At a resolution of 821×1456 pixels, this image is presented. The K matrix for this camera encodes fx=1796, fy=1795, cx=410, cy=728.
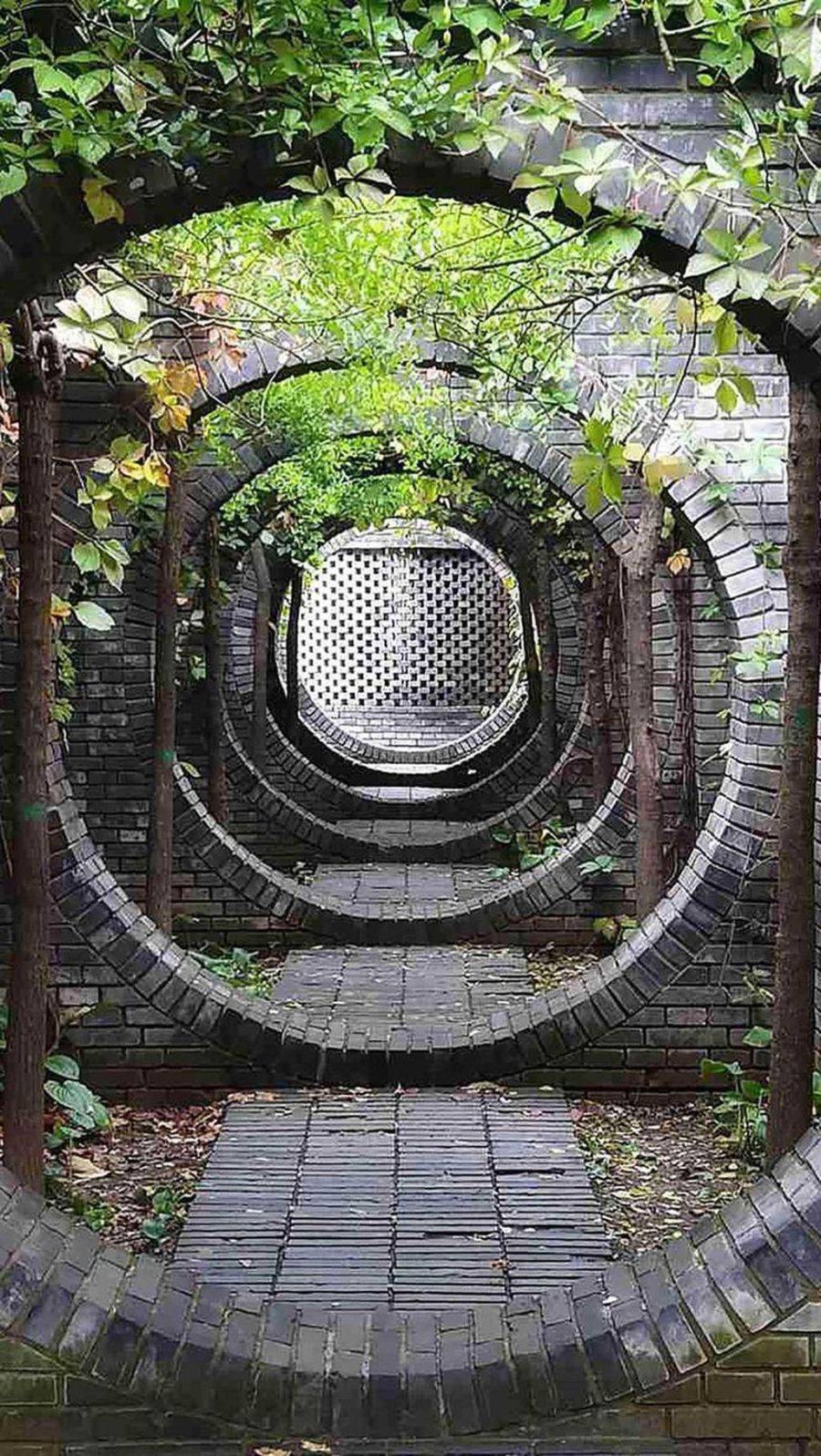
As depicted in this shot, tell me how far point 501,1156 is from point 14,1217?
3119mm

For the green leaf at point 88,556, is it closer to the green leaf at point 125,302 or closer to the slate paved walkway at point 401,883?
the green leaf at point 125,302

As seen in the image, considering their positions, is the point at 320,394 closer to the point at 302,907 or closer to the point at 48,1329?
the point at 302,907

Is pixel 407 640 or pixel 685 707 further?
pixel 407 640

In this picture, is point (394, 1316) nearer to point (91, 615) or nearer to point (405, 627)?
point (91, 615)

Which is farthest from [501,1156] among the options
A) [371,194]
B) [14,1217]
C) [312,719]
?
[312,719]

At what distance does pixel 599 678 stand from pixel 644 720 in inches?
131

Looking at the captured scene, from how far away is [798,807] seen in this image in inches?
203

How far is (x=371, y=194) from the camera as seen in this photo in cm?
383

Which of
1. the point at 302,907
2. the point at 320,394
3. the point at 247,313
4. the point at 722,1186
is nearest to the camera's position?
the point at 722,1186

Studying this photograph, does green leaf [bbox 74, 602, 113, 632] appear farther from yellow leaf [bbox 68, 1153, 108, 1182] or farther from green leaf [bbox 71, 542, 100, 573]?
yellow leaf [bbox 68, 1153, 108, 1182]

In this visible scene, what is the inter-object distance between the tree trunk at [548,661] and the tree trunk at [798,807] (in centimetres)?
1009

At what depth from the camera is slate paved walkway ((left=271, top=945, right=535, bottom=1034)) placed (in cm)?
912

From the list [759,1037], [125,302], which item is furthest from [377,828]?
[125,302]

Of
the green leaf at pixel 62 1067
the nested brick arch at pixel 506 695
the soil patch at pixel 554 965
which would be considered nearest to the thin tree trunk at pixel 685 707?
the soil patch at pixel 554 965
